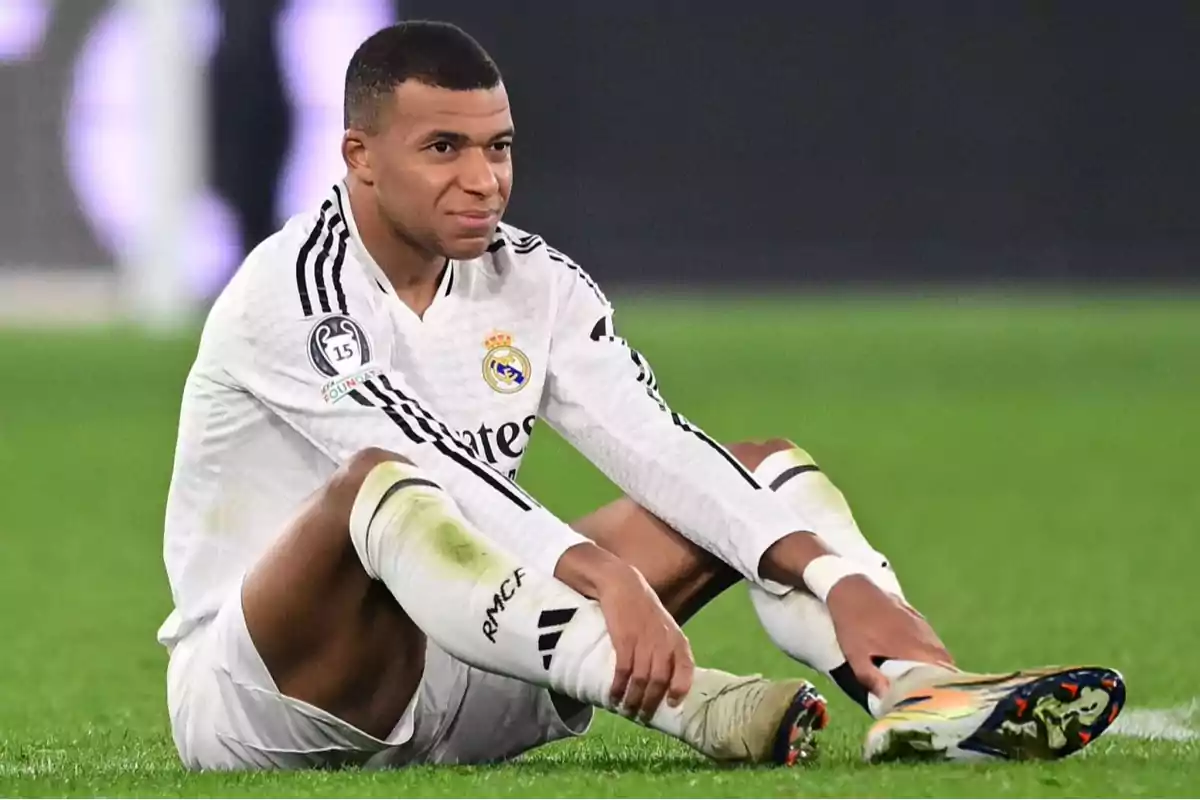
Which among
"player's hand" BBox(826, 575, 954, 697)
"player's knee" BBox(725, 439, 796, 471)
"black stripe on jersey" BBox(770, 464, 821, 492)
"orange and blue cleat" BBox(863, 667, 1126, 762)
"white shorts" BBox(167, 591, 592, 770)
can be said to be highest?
"player's knee" BBox(725, 439, 796, 471)

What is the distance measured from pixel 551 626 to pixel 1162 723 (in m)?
1.50

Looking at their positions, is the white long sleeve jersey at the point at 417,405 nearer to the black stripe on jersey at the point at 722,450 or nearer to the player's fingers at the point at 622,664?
the black stripe on jersey at the point at 722,450

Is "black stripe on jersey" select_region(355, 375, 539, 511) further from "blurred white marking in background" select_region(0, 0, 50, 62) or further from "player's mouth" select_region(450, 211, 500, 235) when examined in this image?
"blurred white marking in background" select_region(0, 0, 50, 62)

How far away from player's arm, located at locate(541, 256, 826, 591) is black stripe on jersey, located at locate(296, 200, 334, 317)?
392 millimetres

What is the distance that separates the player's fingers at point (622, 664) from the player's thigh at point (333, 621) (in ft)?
1.16

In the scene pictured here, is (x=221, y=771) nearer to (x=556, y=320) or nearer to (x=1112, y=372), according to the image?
(x=556, y=320)

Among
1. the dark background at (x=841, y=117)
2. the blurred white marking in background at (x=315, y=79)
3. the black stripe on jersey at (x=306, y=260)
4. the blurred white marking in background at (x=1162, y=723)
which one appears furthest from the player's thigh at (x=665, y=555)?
the dark background at (x=841, y=117)

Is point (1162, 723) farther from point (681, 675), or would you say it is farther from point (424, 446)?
point (424, 446)

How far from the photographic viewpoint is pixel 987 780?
3.05 metres

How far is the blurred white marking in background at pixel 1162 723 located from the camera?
3.96 metres

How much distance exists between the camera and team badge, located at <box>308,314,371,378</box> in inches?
130

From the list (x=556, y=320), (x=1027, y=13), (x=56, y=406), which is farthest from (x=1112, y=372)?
(x=556, y=320)

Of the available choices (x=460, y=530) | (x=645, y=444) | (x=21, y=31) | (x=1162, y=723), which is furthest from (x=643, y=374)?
(x=21, y=31)

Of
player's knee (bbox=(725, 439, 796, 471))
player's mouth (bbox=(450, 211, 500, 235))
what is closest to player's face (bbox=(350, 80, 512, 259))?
player's mouth (bbox=(450, 211, 500, 235))
